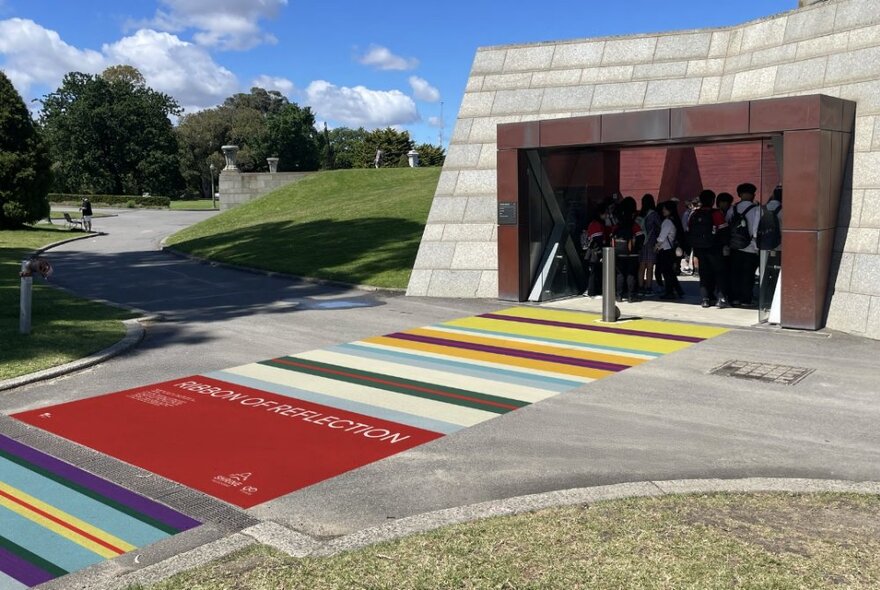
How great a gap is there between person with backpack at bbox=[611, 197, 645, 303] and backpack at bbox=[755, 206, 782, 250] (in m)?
2.39

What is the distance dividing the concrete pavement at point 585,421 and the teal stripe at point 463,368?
1.25 feet

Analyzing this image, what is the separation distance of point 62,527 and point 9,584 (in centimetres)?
75

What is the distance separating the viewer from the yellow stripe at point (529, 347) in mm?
10094

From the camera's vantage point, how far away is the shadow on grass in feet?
62.5

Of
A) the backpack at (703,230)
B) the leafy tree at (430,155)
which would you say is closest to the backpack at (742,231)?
the backpack at (703,230)

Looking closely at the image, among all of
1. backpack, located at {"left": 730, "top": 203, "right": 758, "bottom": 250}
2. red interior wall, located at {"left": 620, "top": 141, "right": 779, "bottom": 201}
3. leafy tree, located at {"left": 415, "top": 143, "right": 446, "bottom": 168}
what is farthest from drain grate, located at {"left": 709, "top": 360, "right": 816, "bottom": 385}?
leafy tree, located at {"left": 415, "top": 143, "right": 446, "bottom": 168}

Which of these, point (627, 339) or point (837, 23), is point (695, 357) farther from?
point (837, 23)

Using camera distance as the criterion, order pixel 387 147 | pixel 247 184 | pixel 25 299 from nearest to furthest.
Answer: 1. pixel 25 299
2. pixel 247 184
3. pixel 387 147

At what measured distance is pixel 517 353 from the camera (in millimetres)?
10602

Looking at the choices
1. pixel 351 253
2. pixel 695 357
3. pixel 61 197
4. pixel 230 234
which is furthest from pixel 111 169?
pixel 695 357

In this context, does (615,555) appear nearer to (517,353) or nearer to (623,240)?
(517,353)

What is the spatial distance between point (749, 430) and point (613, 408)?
4.29 feet

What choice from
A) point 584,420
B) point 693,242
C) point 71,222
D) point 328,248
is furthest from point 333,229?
point 71,222

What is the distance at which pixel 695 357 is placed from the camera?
33.2 ft
